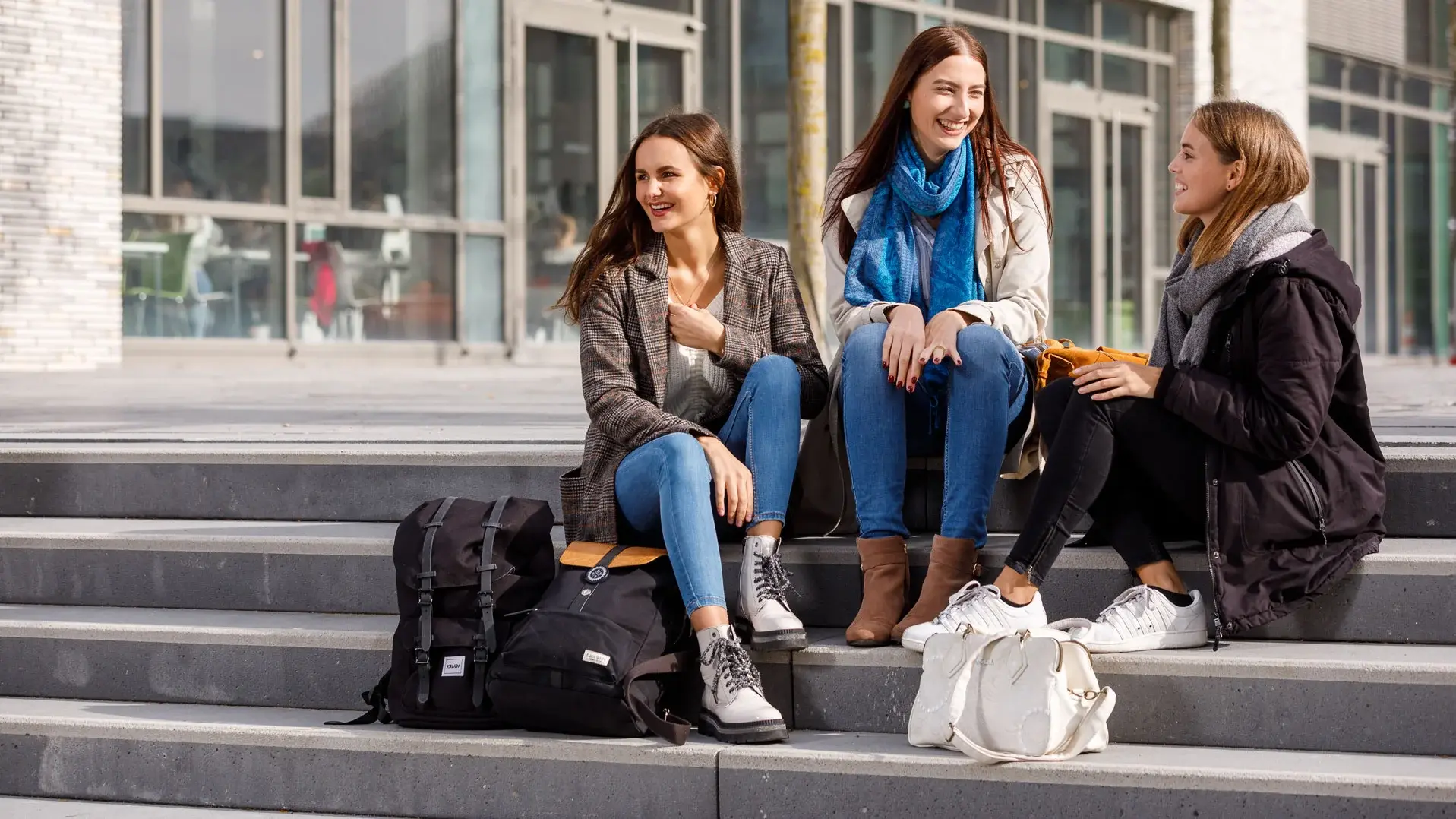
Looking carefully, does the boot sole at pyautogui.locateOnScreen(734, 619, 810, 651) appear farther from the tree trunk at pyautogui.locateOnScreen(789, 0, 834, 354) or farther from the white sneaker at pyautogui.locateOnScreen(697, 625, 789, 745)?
the tree trunk at pyautogui.locateOnScreen(789, 0, 834, 354)

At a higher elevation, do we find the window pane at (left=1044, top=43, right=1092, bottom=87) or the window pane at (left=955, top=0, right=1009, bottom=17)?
the window pane at (left=955, top=0, right=1009, bottom=17)

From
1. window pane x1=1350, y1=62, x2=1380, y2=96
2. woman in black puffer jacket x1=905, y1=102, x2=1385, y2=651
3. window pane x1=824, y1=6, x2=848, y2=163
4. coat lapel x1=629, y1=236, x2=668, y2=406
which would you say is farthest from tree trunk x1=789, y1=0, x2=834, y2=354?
window pane x1=1350, y1=62, x2=1380, y2=96

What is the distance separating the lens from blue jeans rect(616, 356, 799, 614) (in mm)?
3580

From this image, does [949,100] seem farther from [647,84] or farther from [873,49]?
[873,49]

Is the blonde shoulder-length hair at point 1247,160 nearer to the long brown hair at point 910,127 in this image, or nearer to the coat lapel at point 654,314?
the long brown hair at point 910,127

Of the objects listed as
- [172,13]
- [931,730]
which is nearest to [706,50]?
[172,13]

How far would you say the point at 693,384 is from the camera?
3.97 metres

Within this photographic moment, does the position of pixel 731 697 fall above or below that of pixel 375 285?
below

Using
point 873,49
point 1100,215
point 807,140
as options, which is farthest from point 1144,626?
point 1100,215

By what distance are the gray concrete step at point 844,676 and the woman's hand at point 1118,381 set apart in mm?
566

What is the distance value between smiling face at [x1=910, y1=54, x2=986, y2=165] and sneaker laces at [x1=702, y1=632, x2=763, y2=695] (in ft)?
4.50

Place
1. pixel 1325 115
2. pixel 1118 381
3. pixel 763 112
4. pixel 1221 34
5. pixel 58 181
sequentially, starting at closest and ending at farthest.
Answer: pixel 1118 381 → pixel 1221 34 → pixel 58 181 → pixel 763 112 → pixel 1325 115

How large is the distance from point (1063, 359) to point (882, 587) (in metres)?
0.68

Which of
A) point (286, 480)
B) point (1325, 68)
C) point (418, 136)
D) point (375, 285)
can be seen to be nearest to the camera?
point (286, 480)
